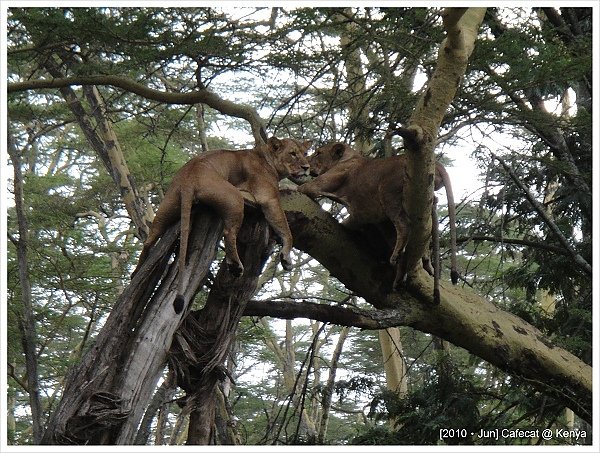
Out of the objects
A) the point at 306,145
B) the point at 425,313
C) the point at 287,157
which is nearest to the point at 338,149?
the point at 306,145

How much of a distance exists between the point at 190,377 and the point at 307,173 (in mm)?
2015

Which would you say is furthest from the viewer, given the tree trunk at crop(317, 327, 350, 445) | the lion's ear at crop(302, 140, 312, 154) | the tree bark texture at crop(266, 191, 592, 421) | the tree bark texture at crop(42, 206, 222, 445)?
the tree trunk at crop(317, 327, 350, 445)

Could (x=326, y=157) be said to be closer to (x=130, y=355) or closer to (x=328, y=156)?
(x=328, y=156)

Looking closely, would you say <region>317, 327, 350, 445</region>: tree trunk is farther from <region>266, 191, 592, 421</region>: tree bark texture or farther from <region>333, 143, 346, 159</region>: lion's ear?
<region>333, 143, 346, 159</region>: lion's ear

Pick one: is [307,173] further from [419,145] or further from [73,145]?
[73,145]

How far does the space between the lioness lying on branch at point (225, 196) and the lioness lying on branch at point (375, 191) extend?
544mm

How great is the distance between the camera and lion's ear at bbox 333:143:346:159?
7.02 m

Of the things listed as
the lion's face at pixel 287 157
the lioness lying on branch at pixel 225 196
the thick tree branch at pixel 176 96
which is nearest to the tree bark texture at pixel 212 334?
the lioness lying on branch at pixel 225 196

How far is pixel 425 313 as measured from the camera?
6316 millimetres

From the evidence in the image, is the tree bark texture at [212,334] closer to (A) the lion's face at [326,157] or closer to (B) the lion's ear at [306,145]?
(B) the lion's ear at [306,145]

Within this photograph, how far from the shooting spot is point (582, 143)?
8.52 m

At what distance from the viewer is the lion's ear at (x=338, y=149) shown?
7.02 m

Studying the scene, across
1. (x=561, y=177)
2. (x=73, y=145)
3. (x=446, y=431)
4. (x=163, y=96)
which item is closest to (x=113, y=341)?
(x=163, y=96)

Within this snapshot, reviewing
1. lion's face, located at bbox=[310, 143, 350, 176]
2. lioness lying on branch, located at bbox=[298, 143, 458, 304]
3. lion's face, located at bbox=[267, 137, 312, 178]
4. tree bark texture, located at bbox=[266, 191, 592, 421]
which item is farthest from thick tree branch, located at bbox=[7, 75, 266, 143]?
tree bark texture, located at bbox=[266, 191, 592, 421]
